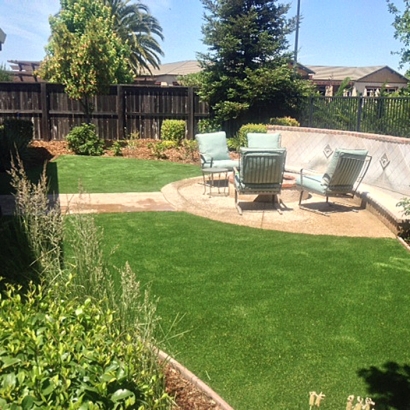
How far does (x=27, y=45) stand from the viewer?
31562 mm

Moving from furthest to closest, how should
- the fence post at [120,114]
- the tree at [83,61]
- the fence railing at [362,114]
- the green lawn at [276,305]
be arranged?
the fence post at [120,114] < the tree at [83,61] < the fence railing at [362,114] < the green lawn at [276,305]

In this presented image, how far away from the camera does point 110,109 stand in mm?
16969

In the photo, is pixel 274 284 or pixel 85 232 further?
pixel 274 284

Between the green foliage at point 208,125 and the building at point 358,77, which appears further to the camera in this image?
the building at point 358,77

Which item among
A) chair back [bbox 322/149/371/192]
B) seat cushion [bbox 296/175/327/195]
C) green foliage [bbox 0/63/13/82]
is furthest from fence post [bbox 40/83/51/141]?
green foliage [bbox 0/63/13/82]

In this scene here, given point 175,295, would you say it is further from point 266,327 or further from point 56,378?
point 56,378

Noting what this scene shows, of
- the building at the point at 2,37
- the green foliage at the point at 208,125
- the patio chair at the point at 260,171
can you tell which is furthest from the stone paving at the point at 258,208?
the green foliage at the point at 208,125

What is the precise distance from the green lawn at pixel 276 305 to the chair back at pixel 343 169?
5.33 ft

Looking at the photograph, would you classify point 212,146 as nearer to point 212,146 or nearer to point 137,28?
point 212,146

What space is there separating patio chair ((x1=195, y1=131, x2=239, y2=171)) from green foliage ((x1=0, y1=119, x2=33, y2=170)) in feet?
13.8

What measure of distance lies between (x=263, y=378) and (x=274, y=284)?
1.74 m

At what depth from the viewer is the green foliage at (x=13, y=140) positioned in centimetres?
1114

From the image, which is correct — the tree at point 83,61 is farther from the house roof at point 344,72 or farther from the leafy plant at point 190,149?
the house roof at point 344,72

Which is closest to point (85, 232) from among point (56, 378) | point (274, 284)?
point (56, 378)
